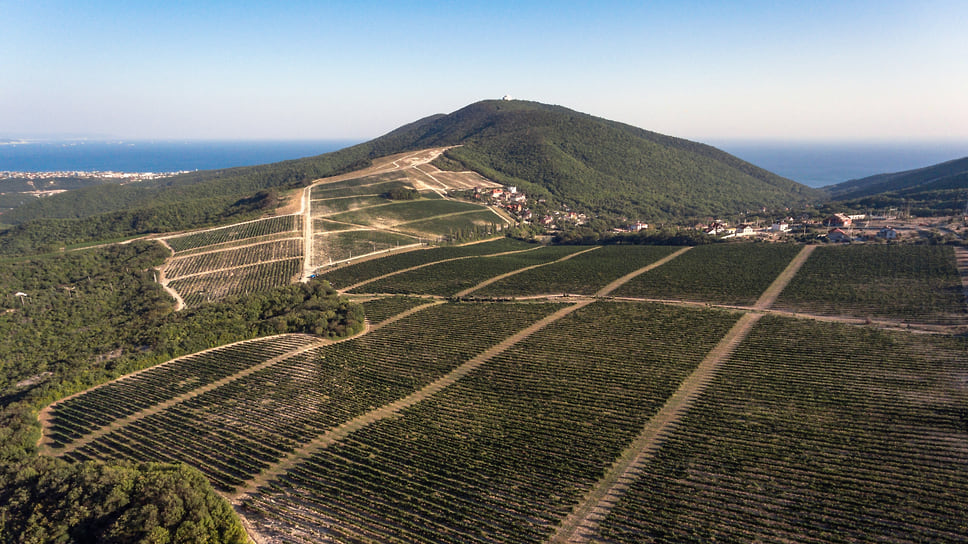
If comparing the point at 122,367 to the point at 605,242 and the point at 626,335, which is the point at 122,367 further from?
the point at 605,242

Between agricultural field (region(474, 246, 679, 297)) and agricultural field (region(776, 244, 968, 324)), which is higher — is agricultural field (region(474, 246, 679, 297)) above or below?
below

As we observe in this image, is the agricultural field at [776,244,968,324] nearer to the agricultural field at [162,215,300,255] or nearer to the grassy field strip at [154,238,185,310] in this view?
the grassy field strip at [154,238,185,310]

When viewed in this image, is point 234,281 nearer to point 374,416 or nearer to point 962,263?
point 374,416

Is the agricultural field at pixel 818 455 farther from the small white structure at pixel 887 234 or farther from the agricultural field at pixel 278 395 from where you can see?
the small white structure at pixel 887 234

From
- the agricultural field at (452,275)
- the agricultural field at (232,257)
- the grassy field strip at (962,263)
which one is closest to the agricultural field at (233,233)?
the agricultural field at (232,257)

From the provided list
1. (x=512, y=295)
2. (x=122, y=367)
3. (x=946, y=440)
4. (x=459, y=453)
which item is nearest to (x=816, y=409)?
(x=946, y=440)

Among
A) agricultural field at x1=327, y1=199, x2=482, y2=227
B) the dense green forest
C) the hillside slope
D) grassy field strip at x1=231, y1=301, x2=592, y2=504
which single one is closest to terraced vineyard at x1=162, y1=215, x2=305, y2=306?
the dense green forest
